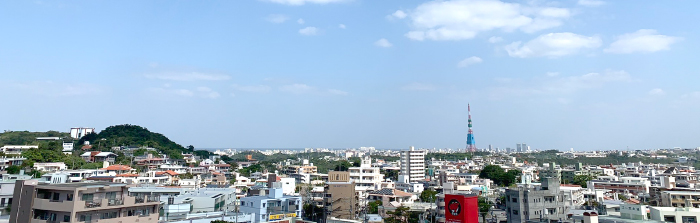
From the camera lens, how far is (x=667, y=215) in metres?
20.5

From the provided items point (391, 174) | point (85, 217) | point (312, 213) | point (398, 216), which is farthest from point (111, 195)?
point (391, 174)

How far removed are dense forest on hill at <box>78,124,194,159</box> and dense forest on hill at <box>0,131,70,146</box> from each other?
8123 millimetres

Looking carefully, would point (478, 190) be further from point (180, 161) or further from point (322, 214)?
point (180, 161)

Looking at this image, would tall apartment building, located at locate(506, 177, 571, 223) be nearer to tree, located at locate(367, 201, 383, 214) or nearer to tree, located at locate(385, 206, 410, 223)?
tree, located at locate(385, 206, 410, 223)

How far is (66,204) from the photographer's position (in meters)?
14.8

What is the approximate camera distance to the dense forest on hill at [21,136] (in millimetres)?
71887

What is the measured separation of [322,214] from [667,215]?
63.4 ft

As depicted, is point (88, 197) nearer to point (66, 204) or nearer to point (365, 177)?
point (66, 204)

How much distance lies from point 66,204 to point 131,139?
6900 centimetres

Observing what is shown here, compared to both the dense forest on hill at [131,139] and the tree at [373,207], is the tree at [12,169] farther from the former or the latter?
the tree at [373,207]

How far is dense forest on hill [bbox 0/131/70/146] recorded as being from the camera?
7189 cm

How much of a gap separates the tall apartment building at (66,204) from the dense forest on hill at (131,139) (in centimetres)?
5513

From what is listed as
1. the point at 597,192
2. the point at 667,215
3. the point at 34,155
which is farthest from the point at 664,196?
the point at 34,155

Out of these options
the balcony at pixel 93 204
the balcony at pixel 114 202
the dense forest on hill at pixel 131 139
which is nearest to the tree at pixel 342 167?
the dense forest on hill at pixel 131 139
